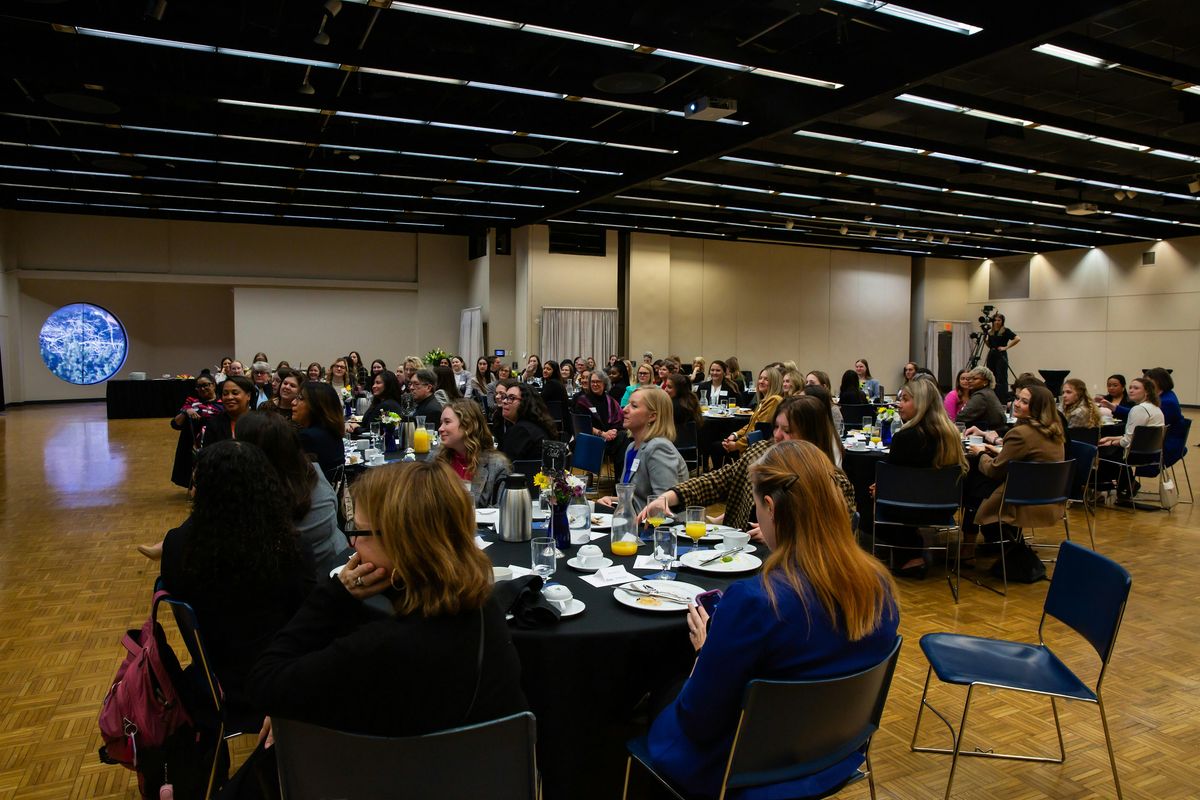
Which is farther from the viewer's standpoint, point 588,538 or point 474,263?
point 474,263

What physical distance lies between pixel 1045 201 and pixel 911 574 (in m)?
11.8

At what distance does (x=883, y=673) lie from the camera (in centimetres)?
186

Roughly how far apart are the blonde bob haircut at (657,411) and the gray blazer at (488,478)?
78 cm

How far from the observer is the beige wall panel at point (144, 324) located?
18422 mm

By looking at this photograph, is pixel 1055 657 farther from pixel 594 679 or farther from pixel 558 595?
pixel 558 595

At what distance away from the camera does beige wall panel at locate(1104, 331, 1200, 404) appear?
18.5m

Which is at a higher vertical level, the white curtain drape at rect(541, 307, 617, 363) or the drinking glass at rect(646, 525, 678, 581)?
the white curtain drape at rect(541, 307, 617, 363)

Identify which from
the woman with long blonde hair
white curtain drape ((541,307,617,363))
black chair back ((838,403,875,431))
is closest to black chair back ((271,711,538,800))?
the woman with long blonde hair

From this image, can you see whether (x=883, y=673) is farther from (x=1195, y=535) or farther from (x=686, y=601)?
(x=1195, y=535)

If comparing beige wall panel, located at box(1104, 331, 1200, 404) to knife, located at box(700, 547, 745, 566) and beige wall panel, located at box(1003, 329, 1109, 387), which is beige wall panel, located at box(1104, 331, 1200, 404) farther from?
knife, located at box(700, 547, 745, 566)

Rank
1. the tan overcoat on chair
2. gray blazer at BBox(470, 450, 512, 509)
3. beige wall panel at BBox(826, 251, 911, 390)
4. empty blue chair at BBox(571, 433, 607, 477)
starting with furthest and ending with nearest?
beige wall panel at BBox(826, 251, 911, 390) → empty blue chair at BBox(571, 433, 607, 477) → the tan overcoat on chair → gray blazer at BBox(470, 450, 512, 509)

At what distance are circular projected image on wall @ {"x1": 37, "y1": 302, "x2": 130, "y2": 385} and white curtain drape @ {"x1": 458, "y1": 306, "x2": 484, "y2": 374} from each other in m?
8.82

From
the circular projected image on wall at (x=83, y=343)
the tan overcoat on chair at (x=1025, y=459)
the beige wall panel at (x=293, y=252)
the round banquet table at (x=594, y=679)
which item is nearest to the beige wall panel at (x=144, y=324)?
the circular projected image on wall at (x=83, y=343)

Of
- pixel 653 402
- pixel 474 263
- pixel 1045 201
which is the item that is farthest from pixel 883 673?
pixel 474 263
